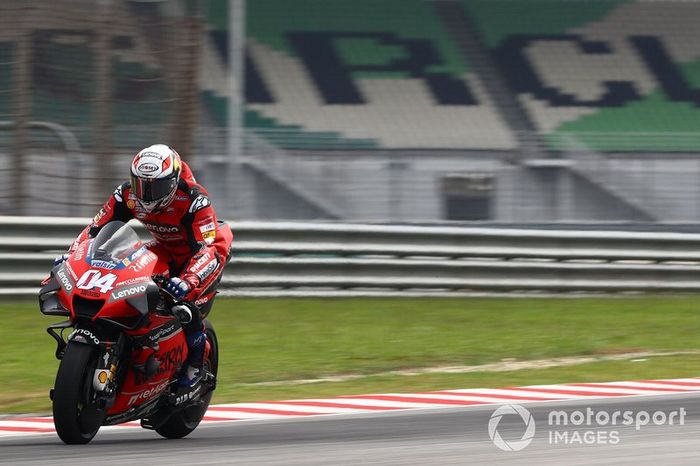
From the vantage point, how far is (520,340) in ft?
33.4

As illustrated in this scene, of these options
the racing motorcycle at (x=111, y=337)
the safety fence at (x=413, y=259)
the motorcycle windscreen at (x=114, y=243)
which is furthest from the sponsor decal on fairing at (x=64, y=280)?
the safety fence at (x=413, y=259)

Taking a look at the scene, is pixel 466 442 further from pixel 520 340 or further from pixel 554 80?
pixel 554 80

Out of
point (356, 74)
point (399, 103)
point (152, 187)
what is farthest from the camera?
point (356, 74)

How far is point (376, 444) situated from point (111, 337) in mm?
1421

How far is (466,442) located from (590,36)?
77.5 feet

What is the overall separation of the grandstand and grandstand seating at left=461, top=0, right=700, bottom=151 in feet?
0.14

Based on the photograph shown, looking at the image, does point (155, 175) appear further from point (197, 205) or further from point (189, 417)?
point (189, 417)

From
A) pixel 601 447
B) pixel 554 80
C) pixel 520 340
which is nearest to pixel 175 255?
pixel 601 447

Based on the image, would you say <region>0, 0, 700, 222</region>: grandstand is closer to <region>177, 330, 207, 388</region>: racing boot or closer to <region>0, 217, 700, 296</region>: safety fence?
<region>0, 217, 700, 296</region>: safety fence

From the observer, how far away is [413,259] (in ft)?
40.1

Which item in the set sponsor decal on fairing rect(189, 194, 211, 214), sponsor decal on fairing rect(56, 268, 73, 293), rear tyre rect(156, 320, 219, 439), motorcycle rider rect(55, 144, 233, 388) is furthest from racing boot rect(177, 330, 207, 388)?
sponsor decal on fairing rect(56, 268, 73, 293)

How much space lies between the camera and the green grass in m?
8.31

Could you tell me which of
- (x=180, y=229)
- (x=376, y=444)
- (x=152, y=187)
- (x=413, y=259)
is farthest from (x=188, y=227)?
(x=413, y=259)

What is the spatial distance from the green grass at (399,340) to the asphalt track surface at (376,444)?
125cm
